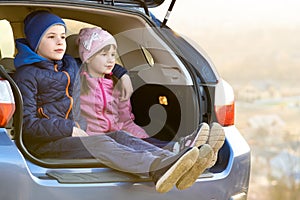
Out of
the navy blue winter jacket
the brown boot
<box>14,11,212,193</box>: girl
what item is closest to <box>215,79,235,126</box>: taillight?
<box>14,11,212,193</box>: girl

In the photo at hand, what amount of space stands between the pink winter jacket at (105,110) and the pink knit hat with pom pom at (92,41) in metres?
0.14

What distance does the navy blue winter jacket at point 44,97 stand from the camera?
375 centimetres

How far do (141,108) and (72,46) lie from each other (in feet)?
1.79

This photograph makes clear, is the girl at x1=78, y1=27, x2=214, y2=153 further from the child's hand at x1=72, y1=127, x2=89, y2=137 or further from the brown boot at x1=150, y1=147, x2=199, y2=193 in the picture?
the brown boot at x1=150, y1=147, x2=199, y2=193

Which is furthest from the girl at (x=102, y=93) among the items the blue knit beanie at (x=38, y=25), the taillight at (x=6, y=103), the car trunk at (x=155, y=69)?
the taillight at (x=6, y=103)

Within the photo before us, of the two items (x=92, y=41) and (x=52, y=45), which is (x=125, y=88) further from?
(x=52, y=45)

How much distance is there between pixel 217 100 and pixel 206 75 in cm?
15

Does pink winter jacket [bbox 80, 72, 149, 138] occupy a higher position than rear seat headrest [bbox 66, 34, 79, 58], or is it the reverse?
rear seat headrest [bbox 66, 34, 79, 58]

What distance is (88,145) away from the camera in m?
3.78

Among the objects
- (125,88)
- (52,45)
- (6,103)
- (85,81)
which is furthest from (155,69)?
(6,103)

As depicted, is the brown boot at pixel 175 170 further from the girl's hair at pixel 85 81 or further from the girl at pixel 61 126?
the girl's hair at pixel 85 81

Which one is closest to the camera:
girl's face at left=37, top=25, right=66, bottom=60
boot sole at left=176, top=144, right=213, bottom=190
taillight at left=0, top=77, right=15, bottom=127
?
taillight at left=0, top=77, right=15, bottom=127

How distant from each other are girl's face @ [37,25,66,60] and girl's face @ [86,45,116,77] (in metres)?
0.21

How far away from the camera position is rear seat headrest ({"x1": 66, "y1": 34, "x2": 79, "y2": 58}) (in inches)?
175
